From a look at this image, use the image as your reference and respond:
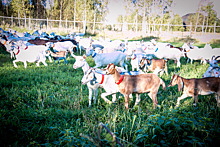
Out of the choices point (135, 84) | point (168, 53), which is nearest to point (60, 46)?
point (168, 53)

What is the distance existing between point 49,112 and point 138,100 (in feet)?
8.39

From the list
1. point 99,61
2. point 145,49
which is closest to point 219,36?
point 145,49

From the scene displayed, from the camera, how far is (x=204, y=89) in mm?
4277

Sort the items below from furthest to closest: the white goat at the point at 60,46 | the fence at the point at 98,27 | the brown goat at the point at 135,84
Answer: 1. the fence at the point at 98,27
2. the white goat at the point at 60,46
3. the brown goat at the point at 135,84

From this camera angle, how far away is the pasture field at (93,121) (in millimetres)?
2502

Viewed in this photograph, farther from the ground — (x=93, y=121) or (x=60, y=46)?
(x=60, y=46)

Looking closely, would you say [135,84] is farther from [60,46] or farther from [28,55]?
[60,46]

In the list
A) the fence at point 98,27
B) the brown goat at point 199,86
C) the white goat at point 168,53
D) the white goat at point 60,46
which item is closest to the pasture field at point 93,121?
the brown goat at point 199,86

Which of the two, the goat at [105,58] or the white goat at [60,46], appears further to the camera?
the white goat at [60,46]

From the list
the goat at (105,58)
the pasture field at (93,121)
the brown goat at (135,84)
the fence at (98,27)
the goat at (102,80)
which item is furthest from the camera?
the fence at (98,27)

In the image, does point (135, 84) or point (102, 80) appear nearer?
point (135, 84)

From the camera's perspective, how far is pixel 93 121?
11.1ft

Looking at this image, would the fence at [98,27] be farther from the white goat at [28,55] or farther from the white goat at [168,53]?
the white goat at [28,55]

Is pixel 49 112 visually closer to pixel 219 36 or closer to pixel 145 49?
pixel 145 49
